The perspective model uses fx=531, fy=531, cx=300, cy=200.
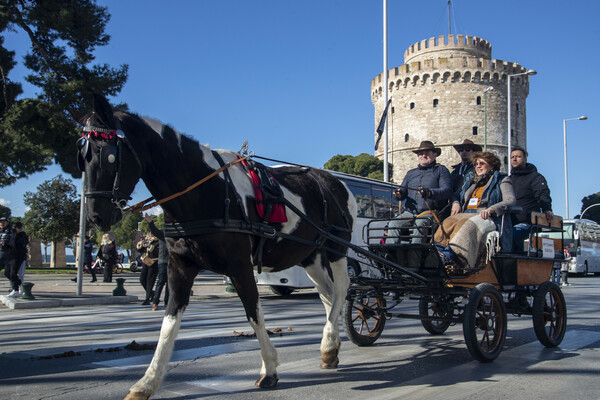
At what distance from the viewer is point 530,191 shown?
7621 mm

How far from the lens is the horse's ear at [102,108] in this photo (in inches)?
156

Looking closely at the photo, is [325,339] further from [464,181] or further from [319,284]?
[464,181]

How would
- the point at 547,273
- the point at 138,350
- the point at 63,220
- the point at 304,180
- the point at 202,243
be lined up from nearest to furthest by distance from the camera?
the point at 202,243 → the point at 304,180 → the point at 138,350 → the point at 547,273 → the point at 63,220

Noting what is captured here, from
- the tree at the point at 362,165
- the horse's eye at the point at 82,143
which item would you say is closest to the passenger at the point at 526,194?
the horse's eye at the point at 82,143

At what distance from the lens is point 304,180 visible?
588 cm

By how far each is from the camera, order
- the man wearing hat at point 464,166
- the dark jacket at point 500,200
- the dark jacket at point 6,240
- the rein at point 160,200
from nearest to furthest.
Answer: the rein at point 160,200
the dark jacket at point 500,200
the man wearing hat at point 464,166
the dark jacket at point 6,240

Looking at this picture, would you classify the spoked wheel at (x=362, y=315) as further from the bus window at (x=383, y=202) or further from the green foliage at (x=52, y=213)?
the green foliage at (x=52, y=213)

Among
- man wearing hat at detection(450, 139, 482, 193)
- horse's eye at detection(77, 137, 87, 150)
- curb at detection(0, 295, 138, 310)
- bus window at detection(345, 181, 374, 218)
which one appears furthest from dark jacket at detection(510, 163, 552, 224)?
curb at detection(0, 295, 138, 310)

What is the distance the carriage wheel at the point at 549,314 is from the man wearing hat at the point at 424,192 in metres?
1.52

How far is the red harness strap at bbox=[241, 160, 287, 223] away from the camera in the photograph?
4.82 m

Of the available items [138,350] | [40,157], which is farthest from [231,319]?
[40,157]

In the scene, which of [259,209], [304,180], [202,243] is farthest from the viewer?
[304,180]

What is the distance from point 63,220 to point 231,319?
116 ft

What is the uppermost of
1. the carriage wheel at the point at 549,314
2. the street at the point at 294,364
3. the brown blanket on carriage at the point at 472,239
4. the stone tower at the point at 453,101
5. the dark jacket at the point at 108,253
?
the stone tower at the point at 453,101
